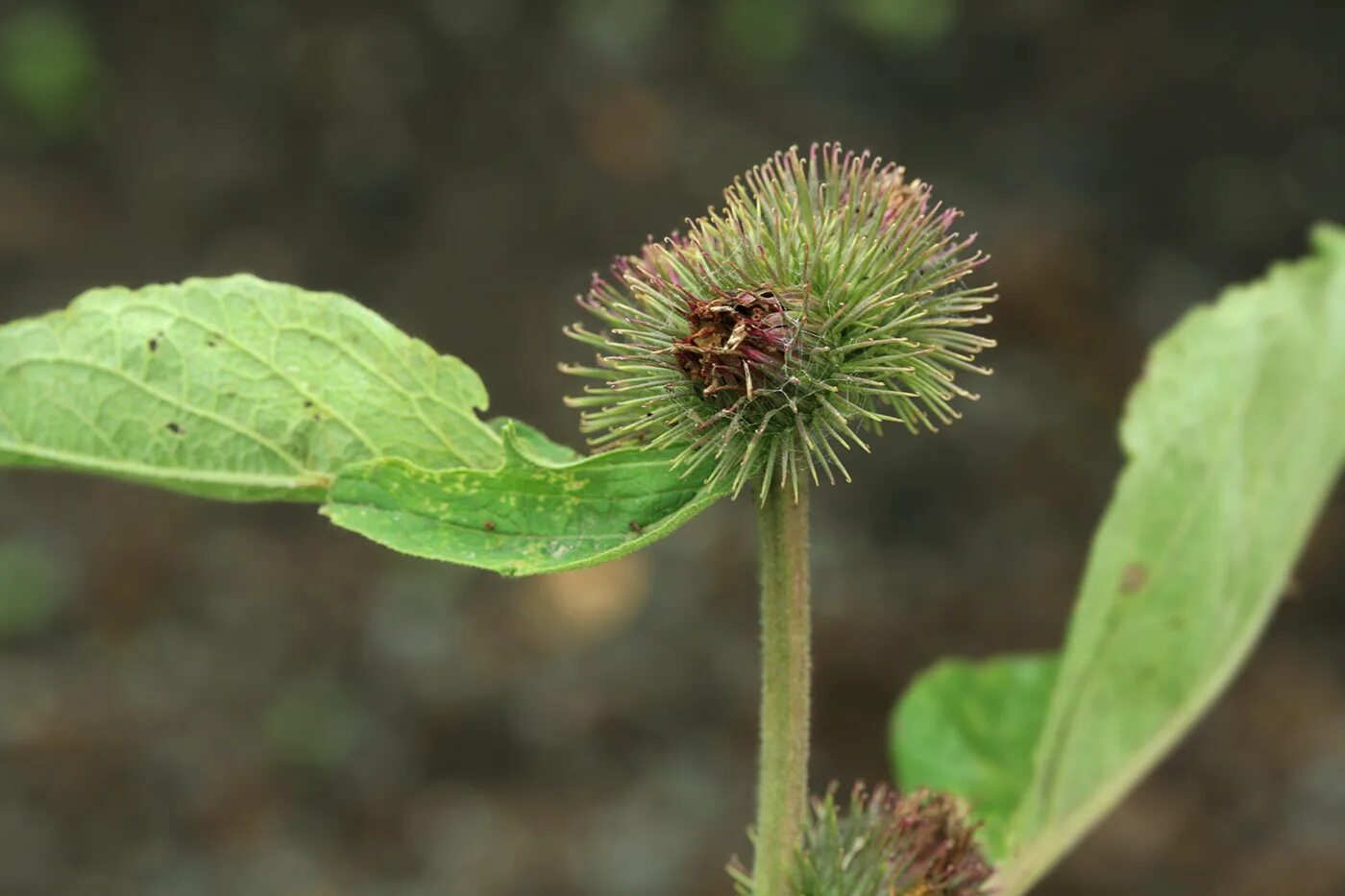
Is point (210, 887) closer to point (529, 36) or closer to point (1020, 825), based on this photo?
point (529, 36)

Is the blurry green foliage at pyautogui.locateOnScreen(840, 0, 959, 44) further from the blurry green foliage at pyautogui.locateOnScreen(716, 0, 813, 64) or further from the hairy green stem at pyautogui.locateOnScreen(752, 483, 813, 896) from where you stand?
the hairy green stem at pyautogui.locateOnScreen(752, 483, 813, 896)

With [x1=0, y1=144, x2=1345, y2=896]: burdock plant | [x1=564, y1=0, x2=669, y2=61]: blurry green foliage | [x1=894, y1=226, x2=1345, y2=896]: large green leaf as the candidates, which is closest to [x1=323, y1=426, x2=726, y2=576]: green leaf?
[x1=0, y1=144, x2=1345, y2=896]: burdock plant

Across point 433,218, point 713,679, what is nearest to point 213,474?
point 713,679

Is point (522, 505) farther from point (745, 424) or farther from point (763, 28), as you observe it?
point (763, 28)

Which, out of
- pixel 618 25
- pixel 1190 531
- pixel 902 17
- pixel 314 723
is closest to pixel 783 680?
pixel 1190 531

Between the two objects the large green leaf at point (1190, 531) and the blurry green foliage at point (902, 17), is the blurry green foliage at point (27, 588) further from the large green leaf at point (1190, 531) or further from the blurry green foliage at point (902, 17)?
the large green leaf at point (1190, 531)

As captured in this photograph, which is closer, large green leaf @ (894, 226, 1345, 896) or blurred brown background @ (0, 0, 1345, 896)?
large green leaf @ (894, 226, 1345, 896)

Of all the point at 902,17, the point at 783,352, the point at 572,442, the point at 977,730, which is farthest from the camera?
the point at 902,17
